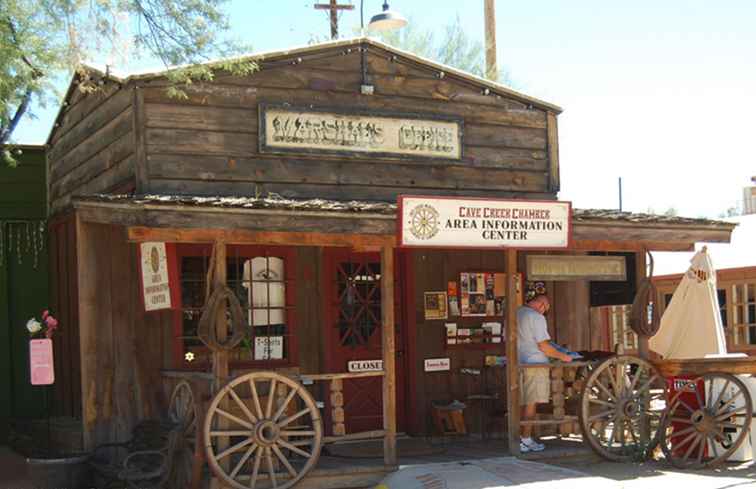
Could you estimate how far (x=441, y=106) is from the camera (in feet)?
40.4

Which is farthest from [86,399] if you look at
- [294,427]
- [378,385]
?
[378,385]

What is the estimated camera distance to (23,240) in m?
14.4

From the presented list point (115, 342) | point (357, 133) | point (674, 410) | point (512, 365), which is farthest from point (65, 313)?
point (674, 410)

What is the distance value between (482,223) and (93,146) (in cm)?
499

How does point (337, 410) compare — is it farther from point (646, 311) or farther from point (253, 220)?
point (646, 311)

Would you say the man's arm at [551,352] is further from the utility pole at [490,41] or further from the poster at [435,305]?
the utility pole at [490,41]

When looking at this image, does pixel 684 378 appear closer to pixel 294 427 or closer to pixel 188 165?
pixel 294 427

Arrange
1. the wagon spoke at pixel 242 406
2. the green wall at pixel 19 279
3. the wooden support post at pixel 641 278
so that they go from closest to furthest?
the wagon spoke at pixel 242 406, the wooden support post at pixel 641 278, the green wall at pixel 19 279

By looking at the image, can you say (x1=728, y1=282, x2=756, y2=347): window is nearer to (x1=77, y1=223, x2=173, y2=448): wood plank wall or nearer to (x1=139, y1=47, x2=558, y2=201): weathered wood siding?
(x1=139, y1=47, x2=558, y2=201): weathered wood siding

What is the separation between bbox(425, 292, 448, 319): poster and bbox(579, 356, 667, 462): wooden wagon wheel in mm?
2189

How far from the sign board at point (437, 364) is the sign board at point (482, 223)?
2.59 metres

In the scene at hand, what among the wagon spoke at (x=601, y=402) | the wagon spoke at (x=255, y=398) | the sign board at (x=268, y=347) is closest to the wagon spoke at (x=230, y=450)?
the wagon spoke at (x=255, y=398)

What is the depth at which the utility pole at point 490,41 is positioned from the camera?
2091cm

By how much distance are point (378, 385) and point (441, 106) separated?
3.42 m
